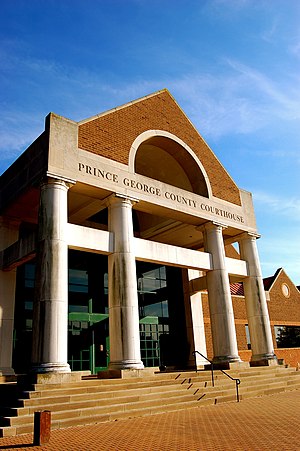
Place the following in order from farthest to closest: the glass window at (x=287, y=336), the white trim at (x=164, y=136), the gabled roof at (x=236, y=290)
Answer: the glass window at (x=287, y=336)
the gabled roof at (x=236, y=290)
the white trim at (x=164, y=136)

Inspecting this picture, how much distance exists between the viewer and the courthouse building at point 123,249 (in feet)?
46.0

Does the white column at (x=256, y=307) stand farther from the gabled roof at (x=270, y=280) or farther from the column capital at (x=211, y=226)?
the gabled roof at (x=270, y=280)

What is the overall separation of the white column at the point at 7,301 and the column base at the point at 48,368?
4.66m

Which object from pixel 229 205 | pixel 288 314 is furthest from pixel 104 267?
pixel 288 314

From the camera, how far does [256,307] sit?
2098cm

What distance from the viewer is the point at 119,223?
1573 centimetres

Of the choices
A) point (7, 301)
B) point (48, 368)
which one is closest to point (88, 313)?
point (7, 301)

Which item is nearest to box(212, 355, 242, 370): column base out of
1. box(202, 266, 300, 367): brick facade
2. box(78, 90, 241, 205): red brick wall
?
box(202, 266, 300, 367): brick facade

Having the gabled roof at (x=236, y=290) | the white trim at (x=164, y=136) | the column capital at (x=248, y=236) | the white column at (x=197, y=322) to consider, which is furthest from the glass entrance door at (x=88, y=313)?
the gabled roof at (x=236, y=290)

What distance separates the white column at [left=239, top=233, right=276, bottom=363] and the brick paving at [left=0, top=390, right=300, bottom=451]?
9261 mm

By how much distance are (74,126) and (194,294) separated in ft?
42.7

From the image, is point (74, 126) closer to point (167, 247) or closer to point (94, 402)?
point (167, 247)

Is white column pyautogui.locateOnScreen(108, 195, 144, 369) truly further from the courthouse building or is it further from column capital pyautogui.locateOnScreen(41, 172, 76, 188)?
column capital pyautogui.locateOnScreen(41, 172, 76, 188)

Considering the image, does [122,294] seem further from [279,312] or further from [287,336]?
[287,336]
